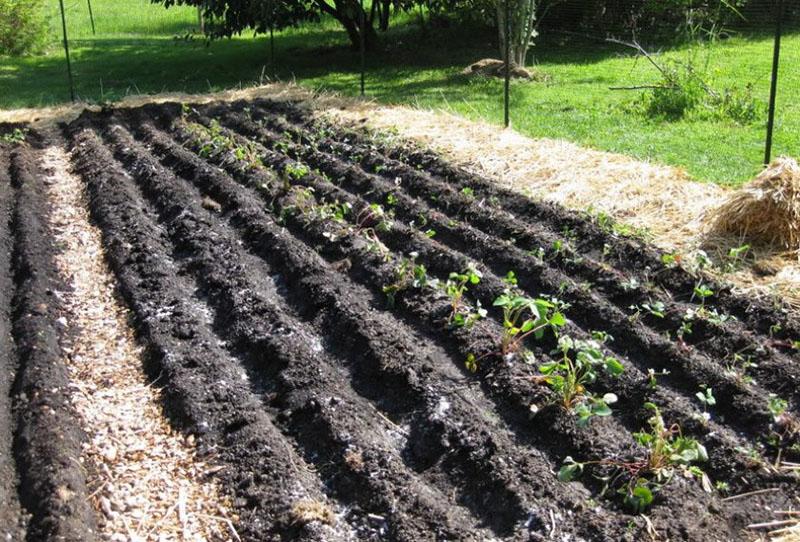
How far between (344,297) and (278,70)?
35.0 feet

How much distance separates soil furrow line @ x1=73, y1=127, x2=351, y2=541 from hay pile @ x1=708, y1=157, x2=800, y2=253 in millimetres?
3446

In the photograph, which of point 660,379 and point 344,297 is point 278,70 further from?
point 660,379

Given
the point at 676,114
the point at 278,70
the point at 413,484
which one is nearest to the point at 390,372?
the point at 413,484

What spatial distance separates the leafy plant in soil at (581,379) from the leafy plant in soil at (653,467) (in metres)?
0.21

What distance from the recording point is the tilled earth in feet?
11.5

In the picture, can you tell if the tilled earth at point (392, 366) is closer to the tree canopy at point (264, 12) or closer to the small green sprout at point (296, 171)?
the small green sprout at point (296, 171)

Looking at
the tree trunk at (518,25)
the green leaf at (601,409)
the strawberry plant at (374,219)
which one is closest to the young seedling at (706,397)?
the green leaf at (601,409)

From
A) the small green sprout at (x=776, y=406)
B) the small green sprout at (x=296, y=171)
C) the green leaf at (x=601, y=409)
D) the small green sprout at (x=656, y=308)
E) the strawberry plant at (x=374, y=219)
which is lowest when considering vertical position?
the small green sprout at (x=776, y=406)

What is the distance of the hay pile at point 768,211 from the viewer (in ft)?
18.8

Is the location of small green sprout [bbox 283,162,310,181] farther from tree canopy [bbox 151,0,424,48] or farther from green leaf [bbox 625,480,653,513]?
tree canopy [bbox 151,0,424,48]

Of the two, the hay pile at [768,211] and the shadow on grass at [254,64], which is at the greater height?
the shadow on grass at [254,64]

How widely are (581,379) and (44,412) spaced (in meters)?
2.52

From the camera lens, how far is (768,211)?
5734mm

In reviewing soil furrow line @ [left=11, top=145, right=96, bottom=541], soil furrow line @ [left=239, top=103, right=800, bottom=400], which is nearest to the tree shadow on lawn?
soil furrow line @ [left=239, top=103, right=800, bottom=400]
